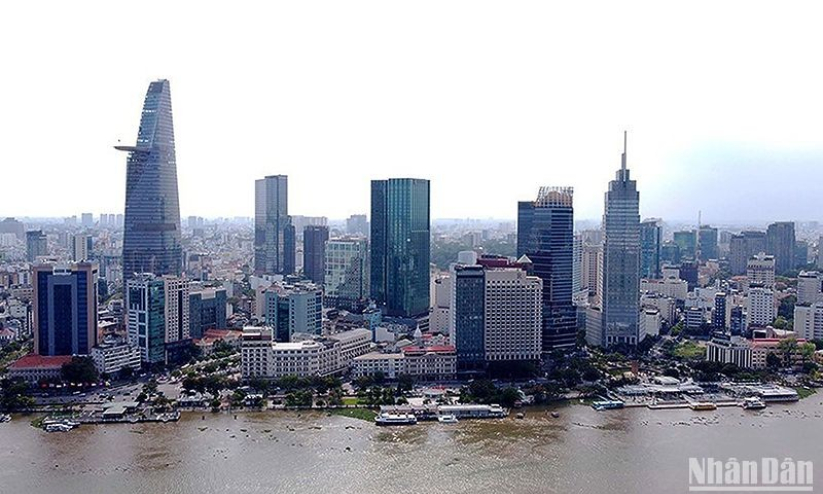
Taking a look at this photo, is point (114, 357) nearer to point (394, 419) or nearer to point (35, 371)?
point (35, 371)

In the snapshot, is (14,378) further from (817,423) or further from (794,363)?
(794,363)

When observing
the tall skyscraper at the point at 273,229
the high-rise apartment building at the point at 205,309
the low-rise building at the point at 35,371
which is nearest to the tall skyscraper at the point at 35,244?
the tall skyscraper at the point at 273,229

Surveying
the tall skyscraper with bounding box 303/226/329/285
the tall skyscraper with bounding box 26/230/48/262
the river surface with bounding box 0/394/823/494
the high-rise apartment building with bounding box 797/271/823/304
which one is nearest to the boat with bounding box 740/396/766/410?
the river surface with bounding box 0/394/823/494

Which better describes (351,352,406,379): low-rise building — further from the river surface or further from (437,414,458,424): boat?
(437,414,458,424): boat

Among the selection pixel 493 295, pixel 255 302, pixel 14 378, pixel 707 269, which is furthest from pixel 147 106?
pixel 707 269

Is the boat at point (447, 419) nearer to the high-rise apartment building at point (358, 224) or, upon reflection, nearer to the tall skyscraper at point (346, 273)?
the tall skyscraper at point (346, 273)

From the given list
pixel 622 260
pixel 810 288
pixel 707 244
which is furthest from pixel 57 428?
pixel 707 244
